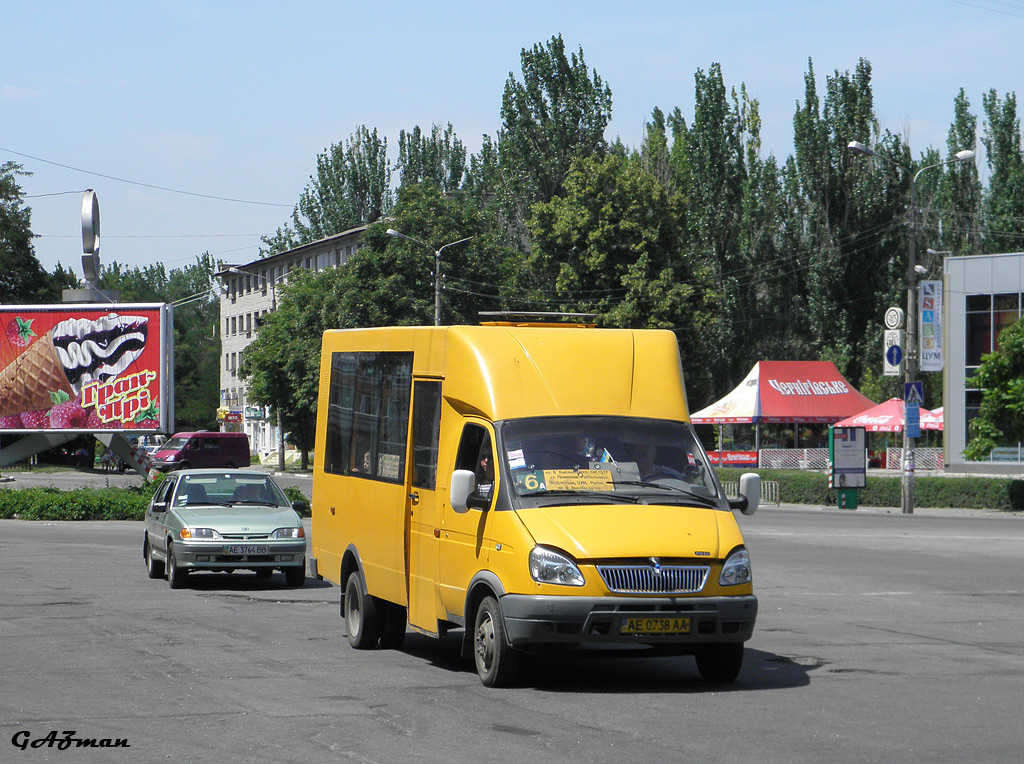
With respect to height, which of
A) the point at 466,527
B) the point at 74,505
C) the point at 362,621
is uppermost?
the point at 466,527

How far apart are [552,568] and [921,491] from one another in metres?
32.9

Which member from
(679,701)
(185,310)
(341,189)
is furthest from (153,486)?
(185,310)

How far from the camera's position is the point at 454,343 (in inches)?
421

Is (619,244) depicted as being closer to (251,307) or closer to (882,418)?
(882,418)

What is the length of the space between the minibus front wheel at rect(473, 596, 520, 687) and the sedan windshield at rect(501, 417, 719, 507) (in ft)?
2.65

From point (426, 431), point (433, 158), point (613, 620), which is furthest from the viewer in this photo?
point (433, 158)

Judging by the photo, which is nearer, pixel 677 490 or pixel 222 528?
pixel 677 490

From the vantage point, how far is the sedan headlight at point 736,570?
9498 mm

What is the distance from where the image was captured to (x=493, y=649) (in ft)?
31.6

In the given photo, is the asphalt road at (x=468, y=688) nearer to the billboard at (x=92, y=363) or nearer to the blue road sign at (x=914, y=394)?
the blue road sign at (x=914, y=394)

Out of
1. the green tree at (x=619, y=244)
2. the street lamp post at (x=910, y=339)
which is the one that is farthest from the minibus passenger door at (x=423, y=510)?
the green tree at (x=619, y=244)

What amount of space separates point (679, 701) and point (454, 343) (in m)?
3.24

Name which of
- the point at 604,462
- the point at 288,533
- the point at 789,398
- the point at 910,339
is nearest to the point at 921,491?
the point at 910,339

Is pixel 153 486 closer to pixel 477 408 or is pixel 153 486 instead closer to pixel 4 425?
pixel 4 425
